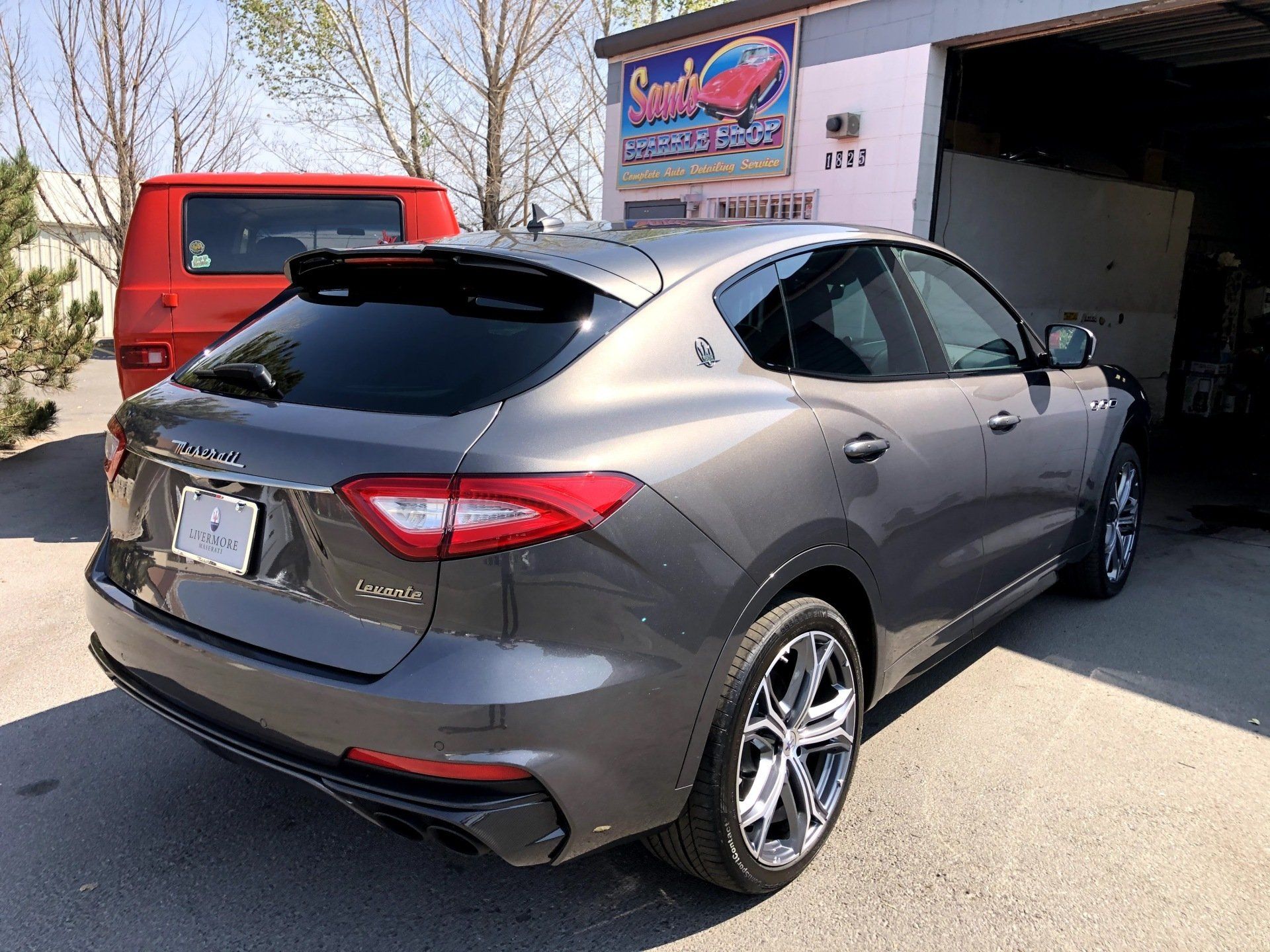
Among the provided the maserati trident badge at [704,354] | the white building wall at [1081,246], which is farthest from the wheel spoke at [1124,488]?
the white building wall at [1081,246]

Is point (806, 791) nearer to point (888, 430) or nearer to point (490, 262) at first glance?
point (888, 430)

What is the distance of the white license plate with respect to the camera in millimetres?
2150

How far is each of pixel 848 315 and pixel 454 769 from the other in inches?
73.1

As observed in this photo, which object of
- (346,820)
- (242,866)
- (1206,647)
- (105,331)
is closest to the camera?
(242,866)

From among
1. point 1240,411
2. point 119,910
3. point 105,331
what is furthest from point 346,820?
point 105,331

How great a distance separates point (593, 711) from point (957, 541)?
1.70 m

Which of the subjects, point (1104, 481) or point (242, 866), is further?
point (1104, 481)

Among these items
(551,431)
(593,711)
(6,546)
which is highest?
(551,431)

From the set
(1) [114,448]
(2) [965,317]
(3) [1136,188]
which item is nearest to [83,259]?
(3) [1136,188]

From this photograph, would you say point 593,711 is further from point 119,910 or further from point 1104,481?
point 1104,481

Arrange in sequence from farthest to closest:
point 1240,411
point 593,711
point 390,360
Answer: point 1240,411, point 390,360, point 593,711

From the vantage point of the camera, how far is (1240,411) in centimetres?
1307

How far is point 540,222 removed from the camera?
2.97m

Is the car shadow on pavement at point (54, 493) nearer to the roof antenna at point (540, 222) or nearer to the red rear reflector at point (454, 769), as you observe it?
the roof antenna at point (540, 222)
